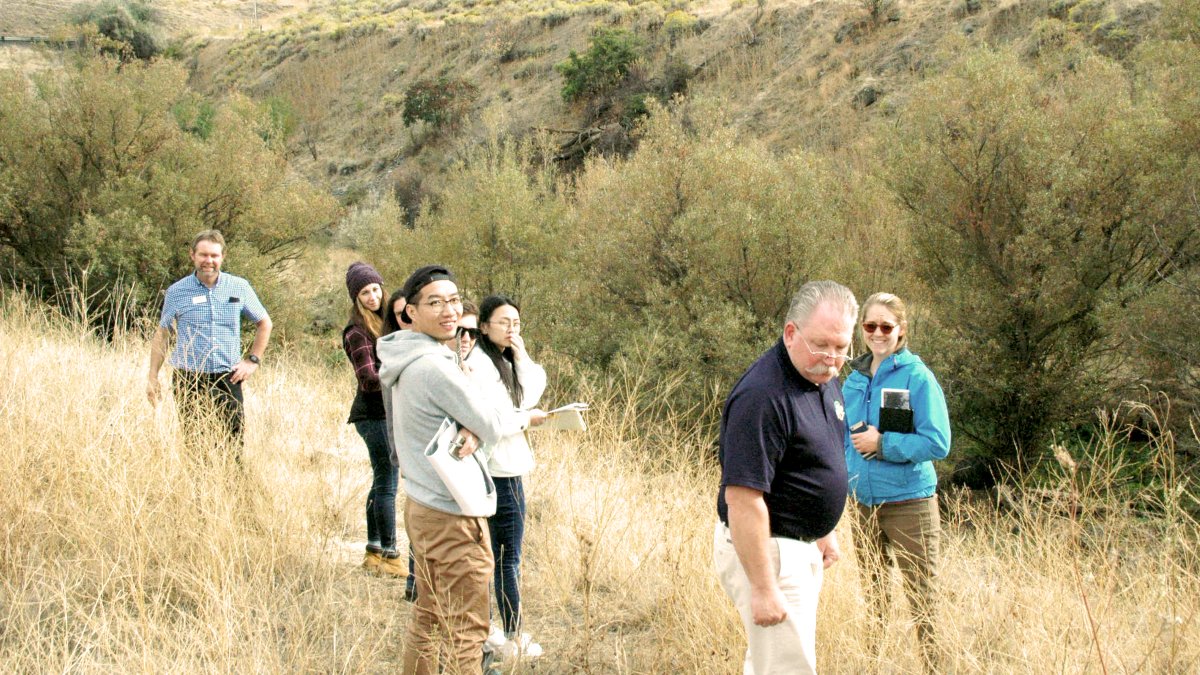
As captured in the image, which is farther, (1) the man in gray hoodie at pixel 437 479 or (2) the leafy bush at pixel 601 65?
(2) the leafy bush at pixel 601 65

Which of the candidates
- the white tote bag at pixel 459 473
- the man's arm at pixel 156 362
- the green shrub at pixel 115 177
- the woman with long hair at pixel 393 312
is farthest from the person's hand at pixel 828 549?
the green shrub at pixel 115 177

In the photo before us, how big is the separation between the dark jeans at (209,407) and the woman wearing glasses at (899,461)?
3.48 metres

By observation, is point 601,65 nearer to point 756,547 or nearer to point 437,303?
point 437,303

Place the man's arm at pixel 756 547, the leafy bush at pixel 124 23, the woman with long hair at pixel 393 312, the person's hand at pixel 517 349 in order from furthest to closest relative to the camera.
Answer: the leafy bush at pixel 124 23
the woman with long hair at pixel 393 312
the person's hand at pixel 517 349
the man's arm at pixel 756 547

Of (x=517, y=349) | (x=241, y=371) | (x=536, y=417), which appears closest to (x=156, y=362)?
(x=241, y=371)

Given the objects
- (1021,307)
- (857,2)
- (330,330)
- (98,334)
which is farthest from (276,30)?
(1021,307)

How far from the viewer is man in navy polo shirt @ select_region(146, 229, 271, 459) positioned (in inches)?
210

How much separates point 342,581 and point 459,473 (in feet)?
6.03

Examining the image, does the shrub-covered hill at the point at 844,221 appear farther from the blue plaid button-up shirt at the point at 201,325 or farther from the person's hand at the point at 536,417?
the person's hand at the point at 536,417

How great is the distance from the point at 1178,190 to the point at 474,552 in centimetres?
934

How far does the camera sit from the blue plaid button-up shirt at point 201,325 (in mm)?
5379

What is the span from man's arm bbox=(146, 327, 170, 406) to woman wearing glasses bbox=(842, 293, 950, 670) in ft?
12.8

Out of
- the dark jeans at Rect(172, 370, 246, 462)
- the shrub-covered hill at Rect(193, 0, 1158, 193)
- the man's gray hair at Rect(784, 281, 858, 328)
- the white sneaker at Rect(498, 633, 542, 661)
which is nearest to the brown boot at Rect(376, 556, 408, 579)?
the white sneaker at Rect(498, 633, 542, 661)

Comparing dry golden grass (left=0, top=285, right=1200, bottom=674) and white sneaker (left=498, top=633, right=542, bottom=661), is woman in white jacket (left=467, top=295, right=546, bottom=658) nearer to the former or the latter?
white sneaker (left=498, top=633, right=542, bottom=661)
